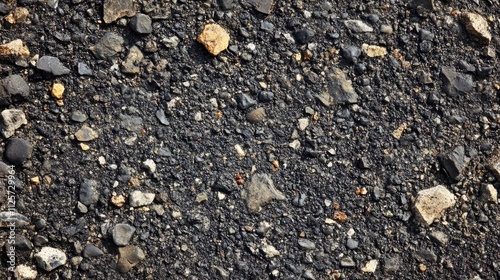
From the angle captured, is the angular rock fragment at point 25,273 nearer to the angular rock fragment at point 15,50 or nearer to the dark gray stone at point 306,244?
the angular rock fragment at point 15,50

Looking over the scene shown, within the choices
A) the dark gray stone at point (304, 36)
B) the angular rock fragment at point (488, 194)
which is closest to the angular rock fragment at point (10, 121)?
the dark gray stone at point (304, 36)

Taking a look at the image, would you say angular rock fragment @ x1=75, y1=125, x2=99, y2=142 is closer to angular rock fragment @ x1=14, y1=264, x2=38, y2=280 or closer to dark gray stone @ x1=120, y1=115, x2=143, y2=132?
dark gray stone @ x1=120, y1=115, x2=143, y2=132

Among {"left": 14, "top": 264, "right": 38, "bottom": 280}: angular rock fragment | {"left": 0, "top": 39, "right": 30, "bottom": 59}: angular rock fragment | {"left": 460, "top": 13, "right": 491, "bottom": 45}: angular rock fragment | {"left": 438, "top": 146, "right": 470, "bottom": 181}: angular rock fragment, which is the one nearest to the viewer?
{"left": 14, "top": 264, "right": 38, "bottom": 280}: angular rock fragment

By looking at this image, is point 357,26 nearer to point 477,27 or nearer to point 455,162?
point 477,27

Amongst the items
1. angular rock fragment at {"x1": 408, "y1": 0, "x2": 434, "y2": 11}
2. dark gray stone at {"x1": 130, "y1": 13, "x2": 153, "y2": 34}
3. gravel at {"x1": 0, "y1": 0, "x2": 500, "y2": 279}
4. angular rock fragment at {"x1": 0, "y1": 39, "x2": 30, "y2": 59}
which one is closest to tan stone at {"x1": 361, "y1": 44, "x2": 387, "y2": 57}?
gravel at {"x1": 0, "y1": 0, "x2": 500, "y2": 279}

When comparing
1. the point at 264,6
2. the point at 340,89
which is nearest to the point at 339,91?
the point at 340,89

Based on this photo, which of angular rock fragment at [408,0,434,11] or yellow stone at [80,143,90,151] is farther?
angular rock fragment at [408,0,434,11]

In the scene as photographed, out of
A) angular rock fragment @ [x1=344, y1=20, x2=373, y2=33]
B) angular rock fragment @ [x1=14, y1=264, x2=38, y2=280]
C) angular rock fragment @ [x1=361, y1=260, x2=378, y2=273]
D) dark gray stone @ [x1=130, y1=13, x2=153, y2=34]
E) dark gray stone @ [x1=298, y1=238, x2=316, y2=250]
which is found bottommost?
angular rock fragment @ [x1=14, y1=264, x2=38, y2=280]
